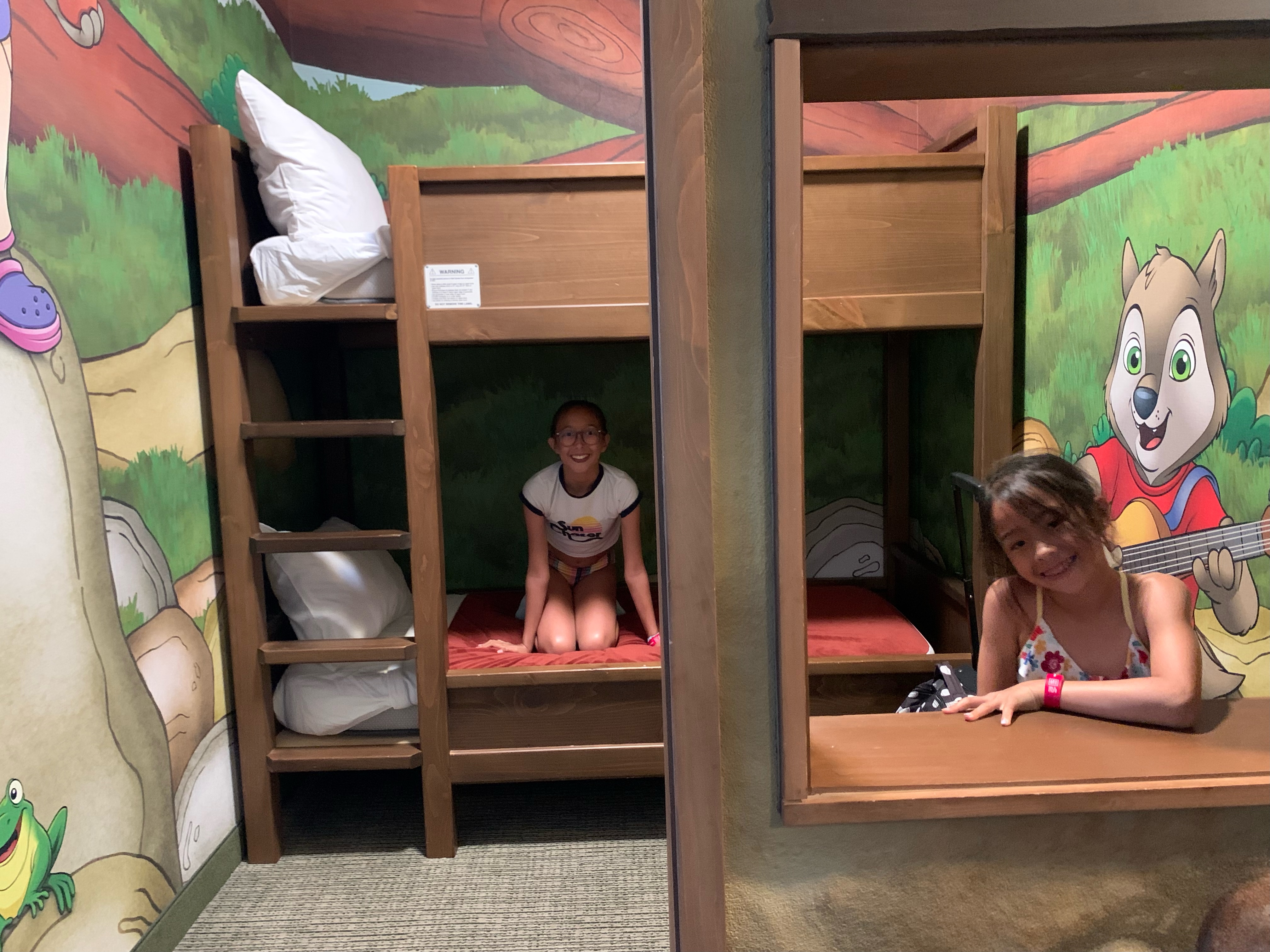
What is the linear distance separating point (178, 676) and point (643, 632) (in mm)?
1175

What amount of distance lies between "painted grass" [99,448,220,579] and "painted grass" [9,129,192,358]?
0.84 feet

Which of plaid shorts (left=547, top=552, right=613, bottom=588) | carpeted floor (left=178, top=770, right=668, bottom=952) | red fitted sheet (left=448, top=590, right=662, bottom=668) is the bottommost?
carpeted floor (left=178, top=770, right=668, bottom=952)

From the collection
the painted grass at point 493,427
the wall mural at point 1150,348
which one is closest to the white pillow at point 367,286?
the painted grass at point 493,427

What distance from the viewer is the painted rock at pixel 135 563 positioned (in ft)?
5.65

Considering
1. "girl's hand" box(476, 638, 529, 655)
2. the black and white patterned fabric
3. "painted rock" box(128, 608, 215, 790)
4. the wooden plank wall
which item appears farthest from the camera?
"girl's hand" box(476, 638, 529, 655)

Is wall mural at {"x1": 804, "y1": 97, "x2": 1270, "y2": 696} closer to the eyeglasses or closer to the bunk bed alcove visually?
the bunk bed alcove

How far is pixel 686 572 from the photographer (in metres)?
0.86

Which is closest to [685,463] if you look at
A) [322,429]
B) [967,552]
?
[967,552]

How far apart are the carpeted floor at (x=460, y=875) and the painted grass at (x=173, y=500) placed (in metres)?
0.80

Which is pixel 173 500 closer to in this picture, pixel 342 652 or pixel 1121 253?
pixel 342 652

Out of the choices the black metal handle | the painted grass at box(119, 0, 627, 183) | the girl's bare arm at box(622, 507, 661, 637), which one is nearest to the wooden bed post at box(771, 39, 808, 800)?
the black metal handle

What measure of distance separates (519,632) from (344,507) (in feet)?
2.68

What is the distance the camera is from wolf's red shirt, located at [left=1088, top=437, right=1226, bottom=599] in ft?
3.84

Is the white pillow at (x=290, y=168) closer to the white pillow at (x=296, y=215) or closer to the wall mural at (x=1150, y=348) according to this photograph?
the white pillow at (x=296, y=215)
